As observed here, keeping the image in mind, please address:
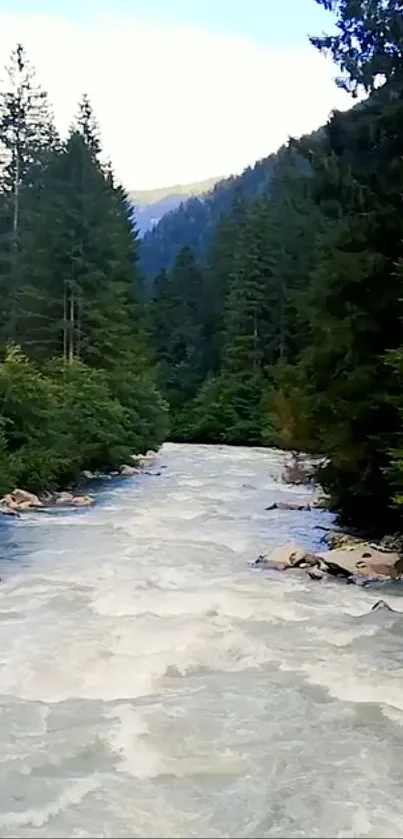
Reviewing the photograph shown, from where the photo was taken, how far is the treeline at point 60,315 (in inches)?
706

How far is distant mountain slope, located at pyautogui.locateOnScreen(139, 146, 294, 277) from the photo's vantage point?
10925cm

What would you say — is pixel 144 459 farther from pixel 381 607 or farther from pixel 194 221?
pixel 194 221

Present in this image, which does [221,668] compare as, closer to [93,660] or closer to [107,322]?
[93,660]

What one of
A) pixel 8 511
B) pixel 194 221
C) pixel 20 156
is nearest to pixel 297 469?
pixel 8 511

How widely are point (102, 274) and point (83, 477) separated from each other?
7.69 metres

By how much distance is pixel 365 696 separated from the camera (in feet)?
21.8

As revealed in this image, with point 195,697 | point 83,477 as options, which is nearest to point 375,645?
point 195,697

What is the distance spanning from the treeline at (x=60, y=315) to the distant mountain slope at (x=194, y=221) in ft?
234

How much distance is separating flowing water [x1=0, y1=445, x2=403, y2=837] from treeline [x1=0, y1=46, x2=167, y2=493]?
6.04m

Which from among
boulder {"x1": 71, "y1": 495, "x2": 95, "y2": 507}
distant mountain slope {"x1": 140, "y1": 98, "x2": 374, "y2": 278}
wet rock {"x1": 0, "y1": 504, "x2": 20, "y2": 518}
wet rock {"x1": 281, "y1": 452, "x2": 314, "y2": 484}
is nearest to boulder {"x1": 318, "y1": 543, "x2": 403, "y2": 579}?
wet rock {"x1": 0, "y1": 504, "x2": 20, "y2": 518}

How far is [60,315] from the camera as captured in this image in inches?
1054

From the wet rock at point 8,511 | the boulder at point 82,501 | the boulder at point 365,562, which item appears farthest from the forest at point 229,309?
the boulder at point 365,562

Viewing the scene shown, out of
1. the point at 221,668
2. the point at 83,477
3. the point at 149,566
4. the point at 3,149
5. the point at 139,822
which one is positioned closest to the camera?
the point at 139,822

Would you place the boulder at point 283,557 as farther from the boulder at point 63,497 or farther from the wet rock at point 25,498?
the boulder at point 63,497
